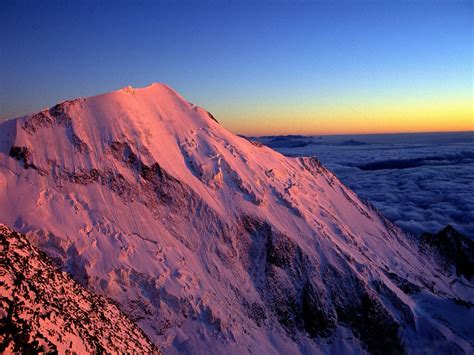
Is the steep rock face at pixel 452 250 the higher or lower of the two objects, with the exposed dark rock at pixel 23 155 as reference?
lower

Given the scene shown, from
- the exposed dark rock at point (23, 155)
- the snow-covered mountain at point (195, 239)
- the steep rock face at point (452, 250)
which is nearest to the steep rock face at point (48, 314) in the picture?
the snow-covered mountain at point (195, 239)

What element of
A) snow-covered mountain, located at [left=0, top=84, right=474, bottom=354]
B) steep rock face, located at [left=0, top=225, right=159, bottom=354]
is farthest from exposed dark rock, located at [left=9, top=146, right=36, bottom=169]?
steep rock face, located at [left=0, top=225, right=159, bottom=354]

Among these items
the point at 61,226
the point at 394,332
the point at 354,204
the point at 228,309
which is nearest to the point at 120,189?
the point at 61,226

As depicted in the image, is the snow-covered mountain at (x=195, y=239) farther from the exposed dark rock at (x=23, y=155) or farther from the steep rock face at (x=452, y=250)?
the steep rock face at (x=452, y=250)

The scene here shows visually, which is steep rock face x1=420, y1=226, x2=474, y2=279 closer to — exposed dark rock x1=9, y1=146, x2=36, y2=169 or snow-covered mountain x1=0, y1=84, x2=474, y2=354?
snow-covered mountain x1=0, y1=84, x2=474, y2=354

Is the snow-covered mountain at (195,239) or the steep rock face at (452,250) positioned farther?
the steep rock face at (452,250)

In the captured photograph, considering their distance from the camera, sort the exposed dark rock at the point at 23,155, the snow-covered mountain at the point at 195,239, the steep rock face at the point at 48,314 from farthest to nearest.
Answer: the exposed dark rock at the point at 23,155
the snow-covered mountain at the point at 195,239
the steep rock face at the point at 48,314

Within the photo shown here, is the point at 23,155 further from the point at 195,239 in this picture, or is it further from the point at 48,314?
the point at 48,314

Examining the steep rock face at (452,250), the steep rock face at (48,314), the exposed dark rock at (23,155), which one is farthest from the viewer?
the steep rock face at (452,250)
